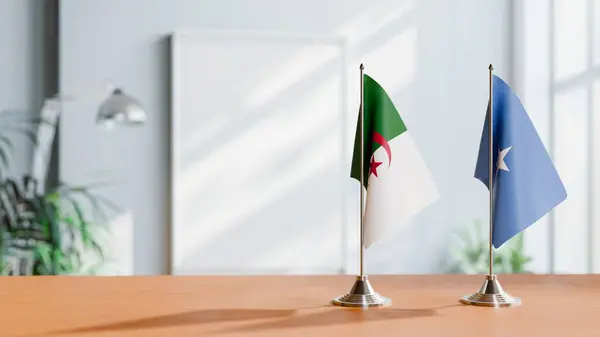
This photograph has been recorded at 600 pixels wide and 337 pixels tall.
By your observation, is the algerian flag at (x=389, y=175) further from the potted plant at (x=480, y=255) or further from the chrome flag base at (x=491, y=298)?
the potted plant at (x=480, y=255)

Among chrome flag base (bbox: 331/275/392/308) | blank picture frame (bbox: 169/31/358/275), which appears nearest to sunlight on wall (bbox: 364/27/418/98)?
→ blank picture frame (bbox: 169/31/358/275)

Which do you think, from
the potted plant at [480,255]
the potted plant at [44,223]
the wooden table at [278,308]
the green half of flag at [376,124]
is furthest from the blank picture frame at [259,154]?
the green half of flag at [376,124]

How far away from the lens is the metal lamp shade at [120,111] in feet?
14.6

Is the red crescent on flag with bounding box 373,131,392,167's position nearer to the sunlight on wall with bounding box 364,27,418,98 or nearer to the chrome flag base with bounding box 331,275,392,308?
the chrome flag base with bounding box 331,275,392,308

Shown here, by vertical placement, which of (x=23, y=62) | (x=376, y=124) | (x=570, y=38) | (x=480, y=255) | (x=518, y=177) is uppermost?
(x=570, y=38)

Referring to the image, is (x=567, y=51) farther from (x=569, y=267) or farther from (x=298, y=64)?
(x=298, y=64)

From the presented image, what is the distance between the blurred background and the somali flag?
3340 millimetres

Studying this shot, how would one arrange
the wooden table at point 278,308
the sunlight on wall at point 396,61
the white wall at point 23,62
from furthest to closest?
the sunlight on wall at point 396,61 < the white wall at point 23,62 < the wooden table at point 278,308

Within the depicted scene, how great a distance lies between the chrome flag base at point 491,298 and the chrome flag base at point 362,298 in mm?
158

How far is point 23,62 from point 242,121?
1.35 m

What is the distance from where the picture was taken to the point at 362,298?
1478 millimetres

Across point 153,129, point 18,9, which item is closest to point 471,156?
point 153,129

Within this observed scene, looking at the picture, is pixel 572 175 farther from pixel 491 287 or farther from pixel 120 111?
pixel 491 287

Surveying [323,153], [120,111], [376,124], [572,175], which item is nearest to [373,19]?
[323,153]
